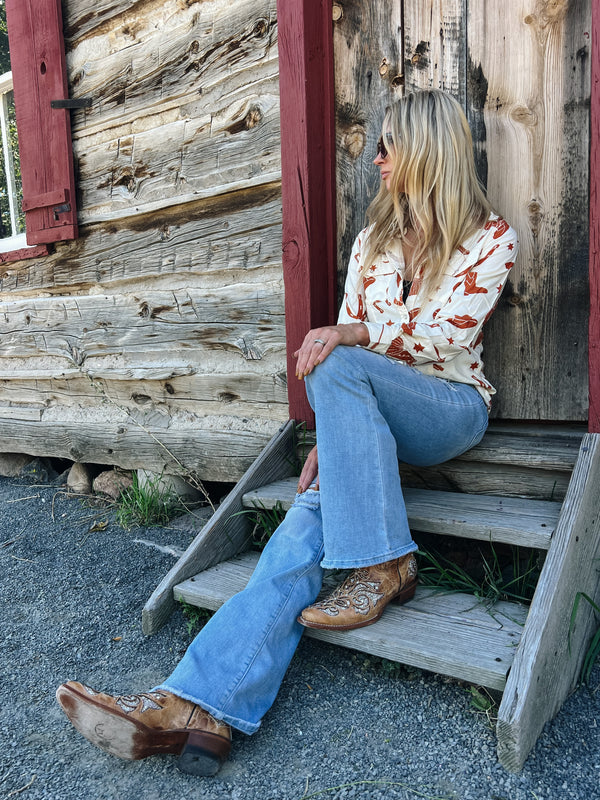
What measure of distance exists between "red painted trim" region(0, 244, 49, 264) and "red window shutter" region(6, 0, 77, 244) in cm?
5

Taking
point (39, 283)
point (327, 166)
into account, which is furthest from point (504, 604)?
point (39, 283)

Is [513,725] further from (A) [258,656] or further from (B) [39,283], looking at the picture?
(B) [39,283]

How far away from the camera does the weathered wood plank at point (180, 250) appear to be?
272 cm

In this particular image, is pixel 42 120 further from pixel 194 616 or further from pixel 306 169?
pixel 194 616

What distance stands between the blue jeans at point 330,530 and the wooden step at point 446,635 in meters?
0.15

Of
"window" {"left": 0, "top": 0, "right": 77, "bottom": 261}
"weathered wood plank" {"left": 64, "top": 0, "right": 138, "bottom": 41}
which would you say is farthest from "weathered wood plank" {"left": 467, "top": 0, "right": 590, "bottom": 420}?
"window" {"left": 0, "top": 0, "right": 77, "bottom": 261}

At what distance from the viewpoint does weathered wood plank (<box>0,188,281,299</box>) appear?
8.93ft

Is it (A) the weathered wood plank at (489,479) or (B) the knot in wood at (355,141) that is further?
(B) the knot in wood at (355,141)

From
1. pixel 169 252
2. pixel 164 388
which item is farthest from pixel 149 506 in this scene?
pixel 169 252

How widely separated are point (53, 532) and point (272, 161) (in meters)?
1.91

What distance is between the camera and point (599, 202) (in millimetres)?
1877

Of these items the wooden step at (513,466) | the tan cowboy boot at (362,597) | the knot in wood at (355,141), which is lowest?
the tan cowboy boot at (362,597)

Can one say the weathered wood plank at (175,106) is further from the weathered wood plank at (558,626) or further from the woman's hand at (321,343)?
the weathered wood plank at (558,626)

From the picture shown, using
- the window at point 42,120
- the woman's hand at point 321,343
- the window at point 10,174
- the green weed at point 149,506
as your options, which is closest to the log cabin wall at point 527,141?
the woman's hand at point 321,343
